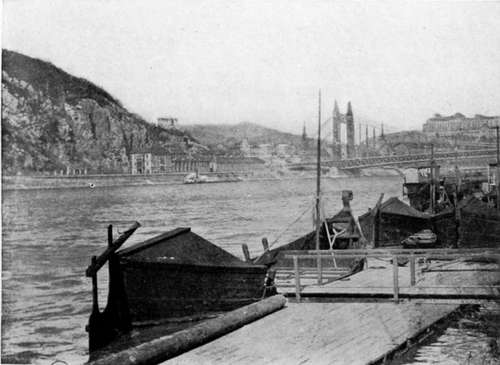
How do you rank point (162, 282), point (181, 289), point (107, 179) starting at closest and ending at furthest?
point (162, 282) → point (181, 289) → point (107, 179)

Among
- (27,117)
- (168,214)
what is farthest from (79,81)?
(168,214)

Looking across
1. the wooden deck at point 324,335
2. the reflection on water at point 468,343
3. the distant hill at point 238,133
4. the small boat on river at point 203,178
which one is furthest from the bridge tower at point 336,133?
the small boat on river at point 203,178

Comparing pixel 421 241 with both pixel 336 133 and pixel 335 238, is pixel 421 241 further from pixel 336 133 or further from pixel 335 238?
pixel 336 133

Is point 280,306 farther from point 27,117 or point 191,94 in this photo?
point 27,117

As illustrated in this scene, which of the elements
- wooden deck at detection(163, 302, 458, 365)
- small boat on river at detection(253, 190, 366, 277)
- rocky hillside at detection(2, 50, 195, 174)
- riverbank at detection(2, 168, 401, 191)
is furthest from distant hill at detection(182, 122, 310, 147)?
wooden deck at detection(163, 302, 458, 365)

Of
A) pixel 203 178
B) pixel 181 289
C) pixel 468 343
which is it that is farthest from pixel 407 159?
pixel 203 178

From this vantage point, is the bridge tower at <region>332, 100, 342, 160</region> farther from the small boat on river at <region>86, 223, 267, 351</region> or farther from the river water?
the small boat on river at <region>86, 223, 267, 351</region>
